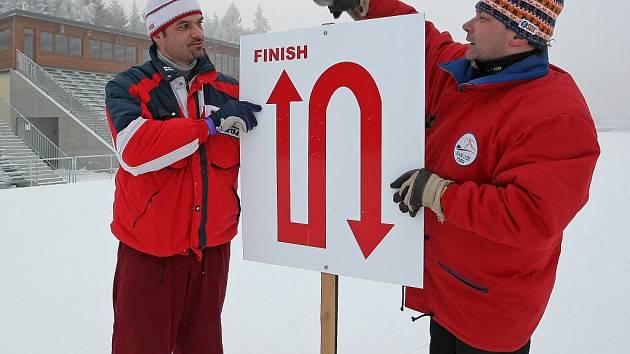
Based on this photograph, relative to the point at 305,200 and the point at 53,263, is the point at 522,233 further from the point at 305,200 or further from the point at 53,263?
the point at 53,263

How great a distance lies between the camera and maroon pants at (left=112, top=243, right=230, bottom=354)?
6.73 feet

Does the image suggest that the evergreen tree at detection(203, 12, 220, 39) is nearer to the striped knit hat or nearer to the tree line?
the tree line

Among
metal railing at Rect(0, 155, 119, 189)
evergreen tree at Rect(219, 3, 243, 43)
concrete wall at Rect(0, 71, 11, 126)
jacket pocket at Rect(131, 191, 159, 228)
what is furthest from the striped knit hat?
evergreen tree at Rect(219, 3, 243, 43)

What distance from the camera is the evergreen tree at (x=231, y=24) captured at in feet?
226

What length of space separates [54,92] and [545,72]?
23280 mm

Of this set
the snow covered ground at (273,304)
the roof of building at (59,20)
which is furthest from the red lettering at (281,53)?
the roof of building at (59,20)

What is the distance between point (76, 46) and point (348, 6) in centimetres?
2657

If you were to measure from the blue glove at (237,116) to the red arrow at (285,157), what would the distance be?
0.08m

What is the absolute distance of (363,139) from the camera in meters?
1.64

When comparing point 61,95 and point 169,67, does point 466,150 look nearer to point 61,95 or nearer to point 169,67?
point 169,67

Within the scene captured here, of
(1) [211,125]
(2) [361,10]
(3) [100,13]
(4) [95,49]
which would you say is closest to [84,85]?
(4) [95,49]

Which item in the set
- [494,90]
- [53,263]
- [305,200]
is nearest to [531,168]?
[494,90]

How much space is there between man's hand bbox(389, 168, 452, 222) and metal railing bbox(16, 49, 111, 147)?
20.9 meters

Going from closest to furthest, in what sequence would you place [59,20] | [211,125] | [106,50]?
[211,125], [59,20], [106,50]
